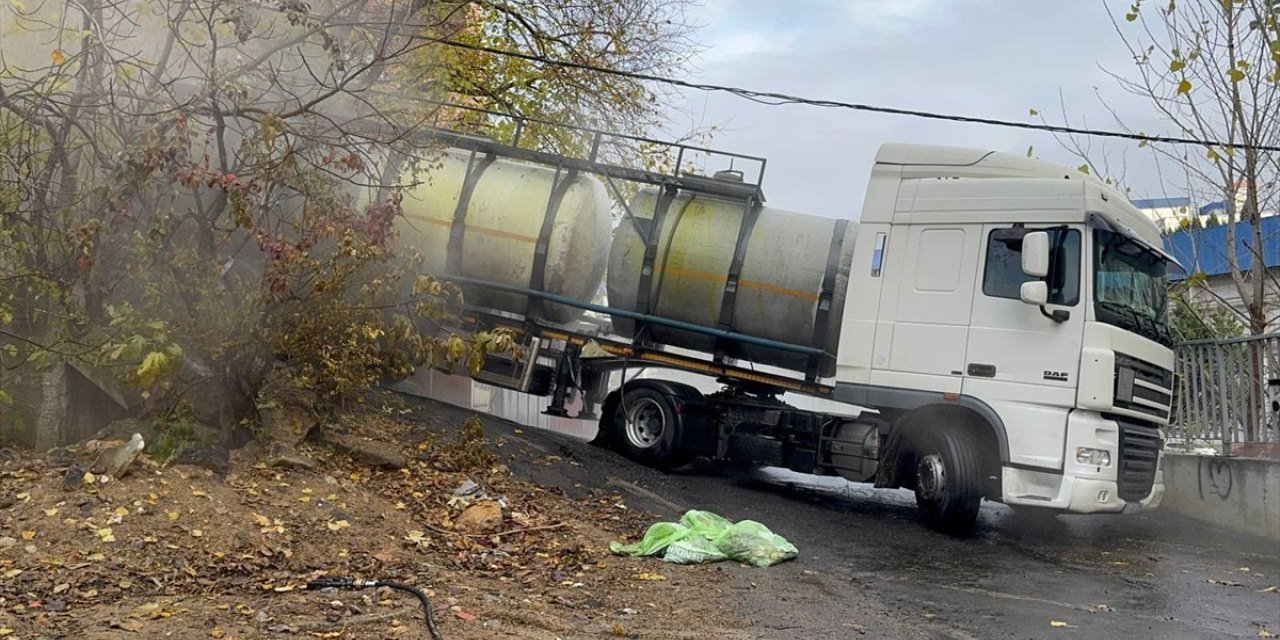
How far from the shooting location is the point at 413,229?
1191cm

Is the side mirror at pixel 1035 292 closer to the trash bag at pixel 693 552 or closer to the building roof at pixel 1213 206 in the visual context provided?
the trash bag at pixel 693 552

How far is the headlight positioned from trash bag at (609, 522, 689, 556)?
348 centimetres

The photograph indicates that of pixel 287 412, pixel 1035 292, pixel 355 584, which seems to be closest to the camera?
pixel 355 584

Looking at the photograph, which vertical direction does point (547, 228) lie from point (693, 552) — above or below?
above

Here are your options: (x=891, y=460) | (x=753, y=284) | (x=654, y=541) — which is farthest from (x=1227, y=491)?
(x=654, y=541)

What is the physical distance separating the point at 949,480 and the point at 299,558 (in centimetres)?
561

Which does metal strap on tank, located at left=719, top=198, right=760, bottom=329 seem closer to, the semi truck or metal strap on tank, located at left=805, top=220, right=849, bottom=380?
the semi truck

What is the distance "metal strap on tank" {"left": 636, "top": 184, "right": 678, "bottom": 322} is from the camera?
11.6 metres

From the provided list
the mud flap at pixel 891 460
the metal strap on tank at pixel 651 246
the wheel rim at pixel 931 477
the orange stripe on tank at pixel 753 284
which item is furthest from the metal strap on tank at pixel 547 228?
the wheel rim at pixel 931 477

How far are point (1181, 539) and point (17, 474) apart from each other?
1055cm

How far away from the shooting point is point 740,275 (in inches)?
446

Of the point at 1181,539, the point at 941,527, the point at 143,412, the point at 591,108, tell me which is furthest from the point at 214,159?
the point at 1181,539

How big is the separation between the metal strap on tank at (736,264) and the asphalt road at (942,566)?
180 centimetres

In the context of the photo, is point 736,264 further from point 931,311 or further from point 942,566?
point 942,566
